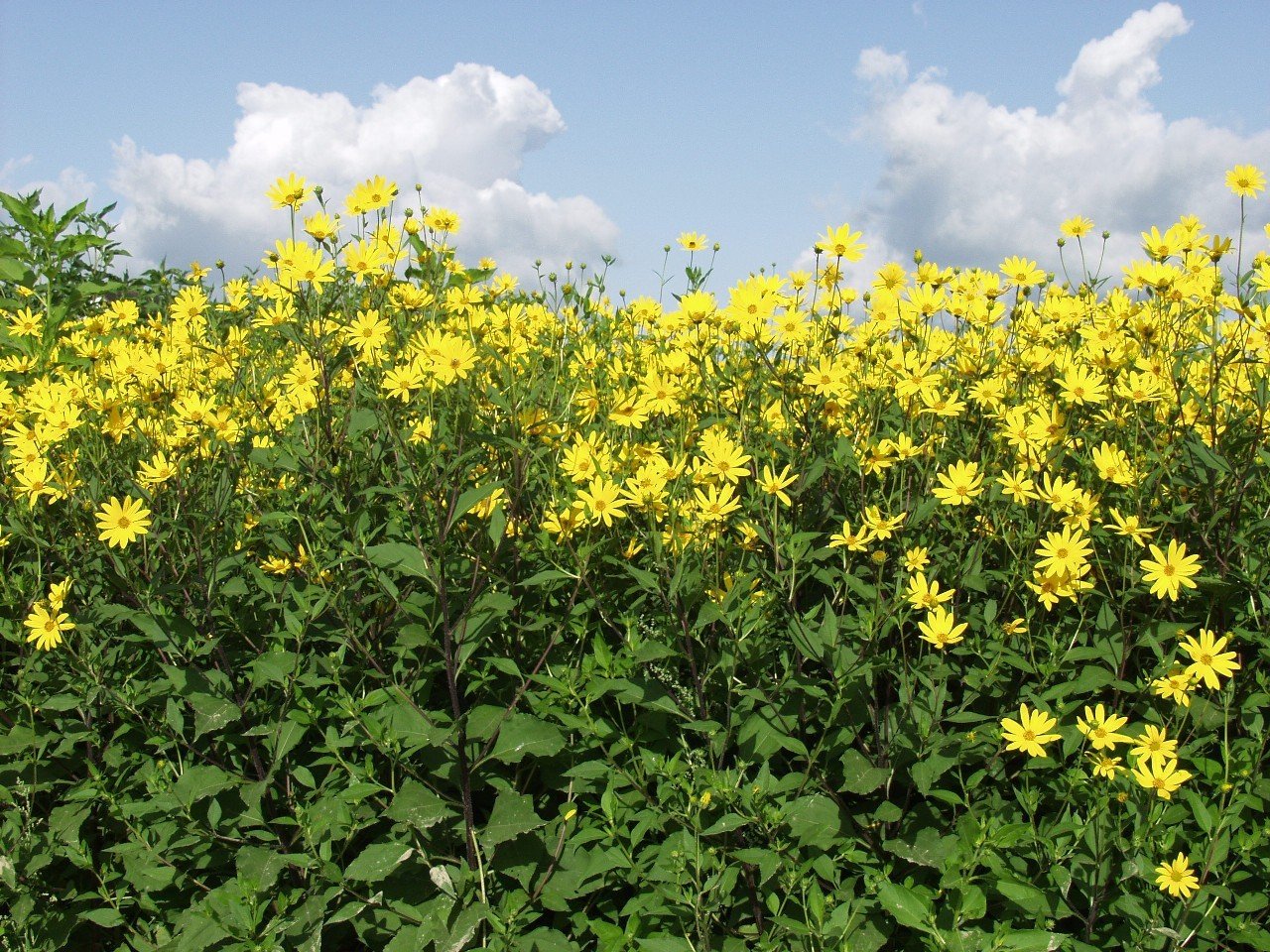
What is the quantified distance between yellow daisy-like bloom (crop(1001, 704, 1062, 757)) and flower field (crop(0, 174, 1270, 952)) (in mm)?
96

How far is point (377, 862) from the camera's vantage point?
2.23m

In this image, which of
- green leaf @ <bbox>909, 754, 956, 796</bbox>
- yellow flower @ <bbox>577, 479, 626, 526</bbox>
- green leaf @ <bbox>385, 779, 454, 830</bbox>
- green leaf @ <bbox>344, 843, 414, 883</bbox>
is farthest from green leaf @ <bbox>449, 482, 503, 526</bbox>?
green leaf @ <bbox>909, 754, 956, 796</bbox>

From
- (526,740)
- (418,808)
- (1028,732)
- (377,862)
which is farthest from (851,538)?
(377,862)

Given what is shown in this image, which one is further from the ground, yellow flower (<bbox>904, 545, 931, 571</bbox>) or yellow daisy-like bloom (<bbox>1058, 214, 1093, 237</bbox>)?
yellow daisy-like bloom (<bbox>1058, 214, 1093, 237</bbox>)

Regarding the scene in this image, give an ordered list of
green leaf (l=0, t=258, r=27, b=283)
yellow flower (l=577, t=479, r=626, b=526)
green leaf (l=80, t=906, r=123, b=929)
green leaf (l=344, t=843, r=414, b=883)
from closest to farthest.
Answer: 1. green leaf (l=344, t=843, r=414, b=883)
2. yellow flower (l=577, t=479, r=626, b=526)
3. green leaf (l=80, t=906, r=123, b=929)
4. green leaf (l=0, t=258, r=27, b=283)

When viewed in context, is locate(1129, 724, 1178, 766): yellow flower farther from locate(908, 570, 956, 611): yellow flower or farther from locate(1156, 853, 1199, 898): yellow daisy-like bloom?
locate(908, 570, 956, 611): yellow flower

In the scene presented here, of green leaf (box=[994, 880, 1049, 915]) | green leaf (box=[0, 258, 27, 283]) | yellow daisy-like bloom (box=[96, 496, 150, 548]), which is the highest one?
green leaf (box=[0, 258, 27, 283])

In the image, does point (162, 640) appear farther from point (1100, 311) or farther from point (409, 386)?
point (1100, 311)

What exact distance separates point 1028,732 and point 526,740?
1.16 metres

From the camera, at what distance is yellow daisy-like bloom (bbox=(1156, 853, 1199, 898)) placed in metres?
2.10

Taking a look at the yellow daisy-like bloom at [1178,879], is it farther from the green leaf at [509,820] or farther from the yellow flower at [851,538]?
the green leaf at [509,820]

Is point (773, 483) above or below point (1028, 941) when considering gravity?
above

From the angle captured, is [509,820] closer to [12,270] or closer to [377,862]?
[377,862]

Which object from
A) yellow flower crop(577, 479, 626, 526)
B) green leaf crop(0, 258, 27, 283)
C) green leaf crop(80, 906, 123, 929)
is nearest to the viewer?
yellow flower crop(577, 479, 626, 526)
